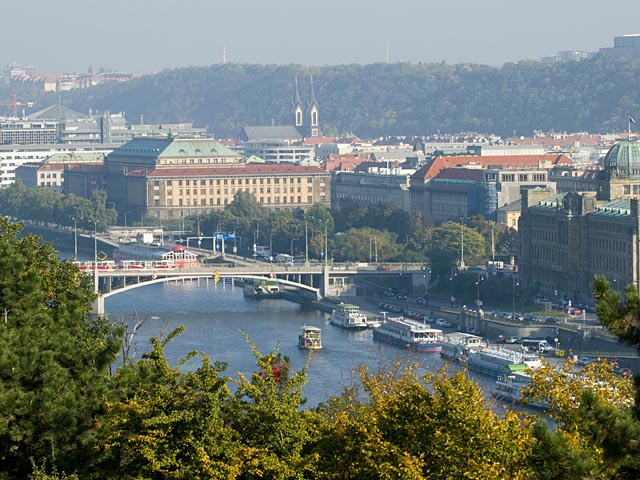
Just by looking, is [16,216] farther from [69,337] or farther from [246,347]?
[69,337]

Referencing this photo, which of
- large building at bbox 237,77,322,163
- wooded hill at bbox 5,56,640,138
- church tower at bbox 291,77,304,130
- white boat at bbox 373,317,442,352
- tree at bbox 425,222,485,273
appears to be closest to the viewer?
white boat at bbox 373,317,442,352

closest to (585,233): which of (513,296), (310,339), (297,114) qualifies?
(513,296)

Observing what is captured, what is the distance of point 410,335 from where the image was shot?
171ft

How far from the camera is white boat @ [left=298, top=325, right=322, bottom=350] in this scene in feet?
166

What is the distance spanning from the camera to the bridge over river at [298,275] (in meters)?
63.2

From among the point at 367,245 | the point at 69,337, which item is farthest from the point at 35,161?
the point at 69,337

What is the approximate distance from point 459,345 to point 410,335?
105 inches

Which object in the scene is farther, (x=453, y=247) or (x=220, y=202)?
(x=220, y=202)

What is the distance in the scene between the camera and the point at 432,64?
194875 mm

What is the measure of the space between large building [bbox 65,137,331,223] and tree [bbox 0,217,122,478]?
77.6 meters

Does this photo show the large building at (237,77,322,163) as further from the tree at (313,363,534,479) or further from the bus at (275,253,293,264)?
the tree at (313,363,534,479)

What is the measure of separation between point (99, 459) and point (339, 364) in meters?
28.1

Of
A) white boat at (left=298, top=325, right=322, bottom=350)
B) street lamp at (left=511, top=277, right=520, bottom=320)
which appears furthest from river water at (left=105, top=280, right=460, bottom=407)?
street lamp at (left=511, top=277, right=520, bottom=320)

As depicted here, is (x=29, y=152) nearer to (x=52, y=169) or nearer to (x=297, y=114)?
(x=52, y=169)
